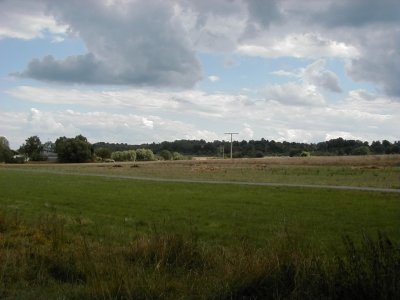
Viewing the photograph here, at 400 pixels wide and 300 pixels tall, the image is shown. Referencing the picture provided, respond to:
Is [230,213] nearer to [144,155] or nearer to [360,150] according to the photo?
[360,150]

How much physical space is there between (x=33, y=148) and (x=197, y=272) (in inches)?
7323

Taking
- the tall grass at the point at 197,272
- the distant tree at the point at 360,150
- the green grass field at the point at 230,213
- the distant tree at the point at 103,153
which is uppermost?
the distant tree at the point at 360,150

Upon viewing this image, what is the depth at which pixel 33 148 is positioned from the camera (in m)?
187

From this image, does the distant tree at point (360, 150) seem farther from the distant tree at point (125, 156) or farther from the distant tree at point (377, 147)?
the distant tree at point (125, 156)

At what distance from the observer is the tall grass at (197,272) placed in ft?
23.7

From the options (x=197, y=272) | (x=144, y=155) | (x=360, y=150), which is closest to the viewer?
(x=197, y=272)

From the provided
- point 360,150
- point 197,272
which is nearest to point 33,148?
point 360,150

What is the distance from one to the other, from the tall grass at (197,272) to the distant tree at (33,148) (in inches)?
7154

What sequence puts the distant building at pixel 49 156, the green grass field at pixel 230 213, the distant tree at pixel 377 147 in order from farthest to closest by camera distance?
the distant building at pixel 49 156 < the distant tree at pixel 377 147 < the green grass field at pixel 230 213

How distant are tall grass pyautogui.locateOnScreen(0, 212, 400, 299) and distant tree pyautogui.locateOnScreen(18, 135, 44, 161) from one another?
596 ft

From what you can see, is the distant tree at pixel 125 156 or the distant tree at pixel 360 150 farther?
the distant tree at pixel 125 156

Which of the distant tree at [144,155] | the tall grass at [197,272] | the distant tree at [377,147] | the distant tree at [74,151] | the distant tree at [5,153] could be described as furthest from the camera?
the distant tree at [144,155]

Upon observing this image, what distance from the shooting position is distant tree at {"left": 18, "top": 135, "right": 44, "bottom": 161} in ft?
607

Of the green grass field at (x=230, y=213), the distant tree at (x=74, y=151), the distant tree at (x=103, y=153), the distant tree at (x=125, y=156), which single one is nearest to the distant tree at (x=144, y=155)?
the distant tree at (x=125, y=156)
